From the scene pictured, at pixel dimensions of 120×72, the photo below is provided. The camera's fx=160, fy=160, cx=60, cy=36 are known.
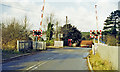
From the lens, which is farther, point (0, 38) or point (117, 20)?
point (117, 20)

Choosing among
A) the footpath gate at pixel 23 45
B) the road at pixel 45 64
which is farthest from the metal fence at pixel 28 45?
the road at pixel 45 64

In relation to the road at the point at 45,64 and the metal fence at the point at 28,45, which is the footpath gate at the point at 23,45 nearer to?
the metal fence at the point at 28,45

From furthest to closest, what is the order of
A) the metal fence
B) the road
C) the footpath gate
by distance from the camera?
the metal fence < the footpath gate < the road

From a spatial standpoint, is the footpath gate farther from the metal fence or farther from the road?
the road

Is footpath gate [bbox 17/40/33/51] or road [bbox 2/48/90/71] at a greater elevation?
footpath gate [bbox 17/40/33/51]

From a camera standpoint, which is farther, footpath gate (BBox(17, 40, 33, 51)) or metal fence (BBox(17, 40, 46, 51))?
metal fence (BBox(17, 40, 46, 51))

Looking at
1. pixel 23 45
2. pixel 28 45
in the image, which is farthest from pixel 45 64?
pixel 28 45

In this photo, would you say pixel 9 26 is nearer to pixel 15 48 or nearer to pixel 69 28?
pixel 15 48

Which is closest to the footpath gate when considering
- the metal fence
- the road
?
the metal fence

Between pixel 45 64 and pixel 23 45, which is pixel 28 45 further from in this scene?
pixel 45 64

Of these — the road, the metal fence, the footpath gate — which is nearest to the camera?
the road

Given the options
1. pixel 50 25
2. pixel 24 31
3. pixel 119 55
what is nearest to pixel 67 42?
pixel 50 25

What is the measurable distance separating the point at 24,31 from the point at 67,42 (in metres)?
31.7

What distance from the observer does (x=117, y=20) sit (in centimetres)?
3173
